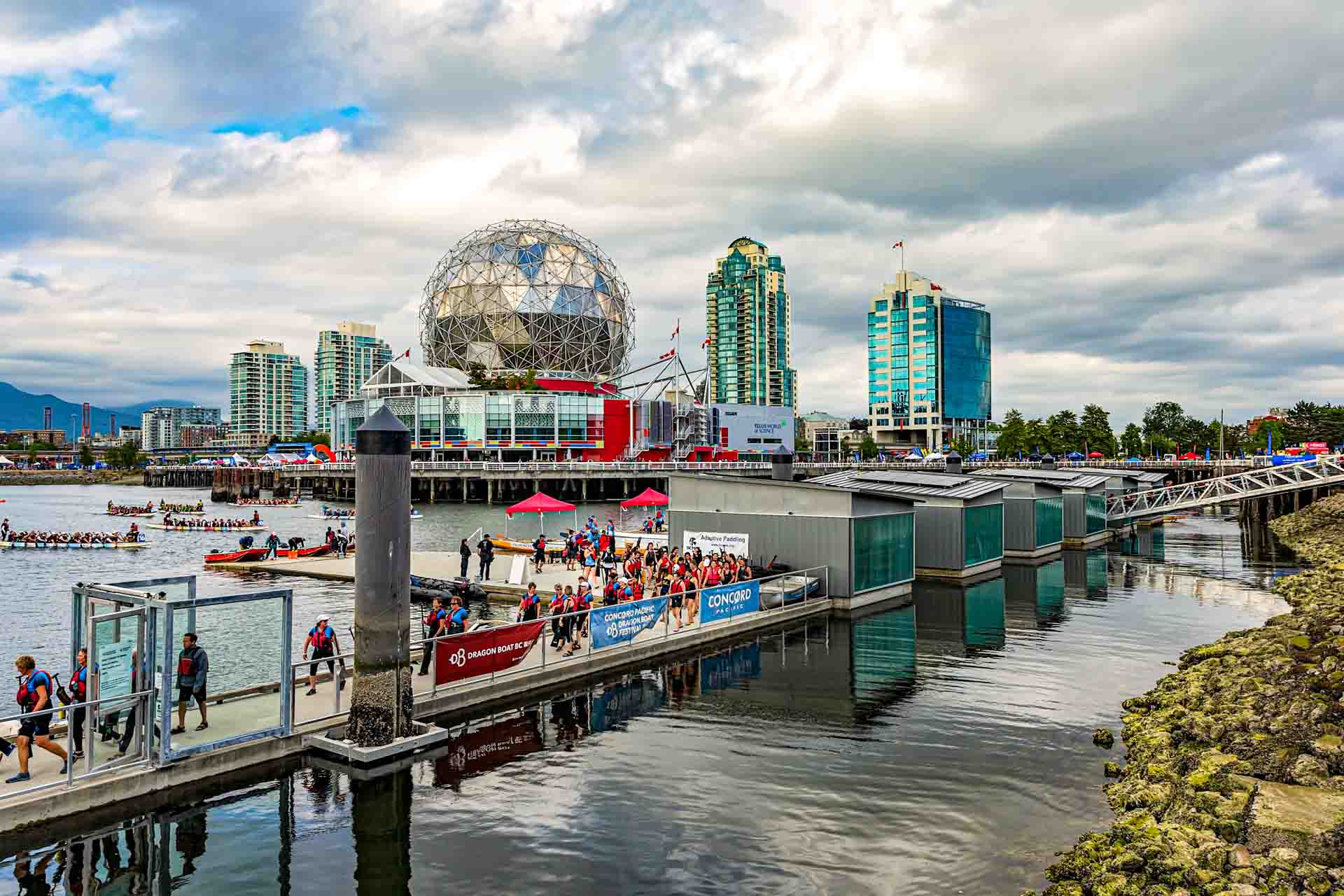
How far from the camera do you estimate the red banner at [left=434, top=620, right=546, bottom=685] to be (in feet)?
59.7

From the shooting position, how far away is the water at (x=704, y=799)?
1155 cm

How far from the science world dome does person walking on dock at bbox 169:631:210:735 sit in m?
125

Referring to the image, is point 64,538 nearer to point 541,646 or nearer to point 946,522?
point 541,646

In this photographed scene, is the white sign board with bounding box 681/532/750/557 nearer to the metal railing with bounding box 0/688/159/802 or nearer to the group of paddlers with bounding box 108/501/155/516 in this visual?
the metal railing with bounding box 0/688/159/802

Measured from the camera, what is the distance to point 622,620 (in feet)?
74.8

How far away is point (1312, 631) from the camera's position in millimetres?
23984

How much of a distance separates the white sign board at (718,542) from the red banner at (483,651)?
12544mm

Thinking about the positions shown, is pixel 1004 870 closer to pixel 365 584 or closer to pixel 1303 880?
pixel 1303 880

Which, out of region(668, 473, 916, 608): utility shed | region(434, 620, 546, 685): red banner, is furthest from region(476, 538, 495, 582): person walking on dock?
region(434, 620, 546, 685): red banner

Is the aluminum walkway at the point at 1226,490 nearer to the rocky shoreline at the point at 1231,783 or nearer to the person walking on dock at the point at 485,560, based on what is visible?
the rocky shoreline at the point at 1231,783

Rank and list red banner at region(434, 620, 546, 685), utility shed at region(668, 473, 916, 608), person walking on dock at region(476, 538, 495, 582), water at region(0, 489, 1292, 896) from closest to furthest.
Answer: water at region(0, 489, 1292, 896), red banner at region(434, 620, 546, 685), utility shed at region(668, 473, 916, 608), person walking on dock at region(476, 538, 495, 582)

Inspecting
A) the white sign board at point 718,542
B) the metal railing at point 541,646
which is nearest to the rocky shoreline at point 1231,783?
the metal railing at point 541,646

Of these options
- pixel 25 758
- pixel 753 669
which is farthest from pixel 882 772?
pixel 25 758

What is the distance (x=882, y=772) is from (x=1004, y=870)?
3.72 meters
